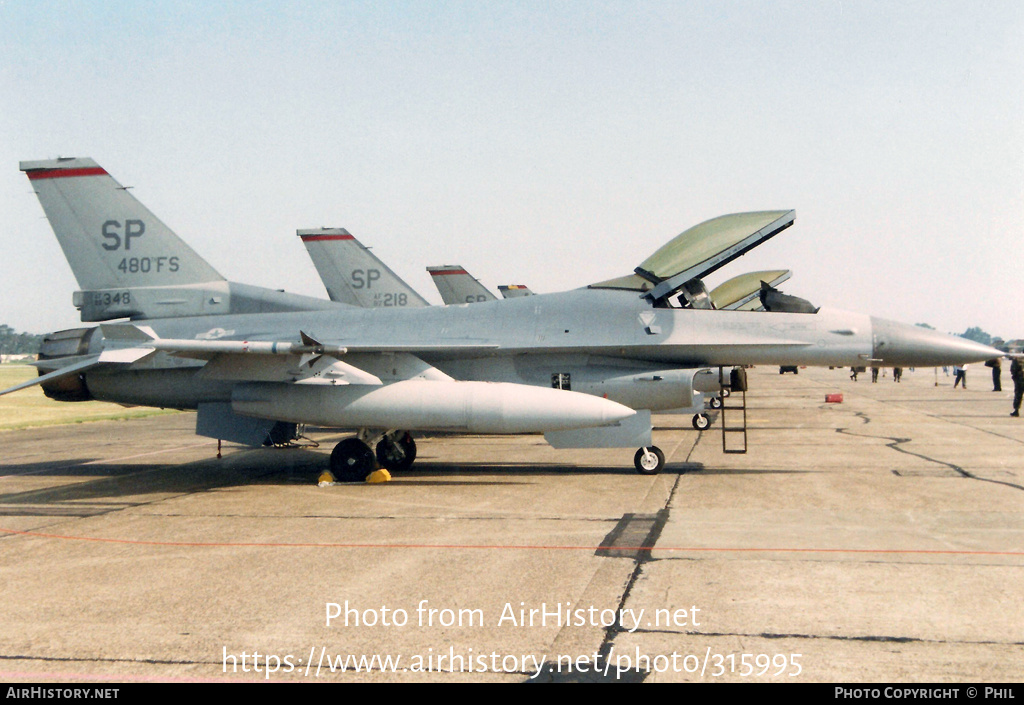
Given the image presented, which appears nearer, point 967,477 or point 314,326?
point 967,477

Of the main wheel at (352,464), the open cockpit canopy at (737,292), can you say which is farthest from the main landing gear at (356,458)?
the open cockpit canopy at (737,292)

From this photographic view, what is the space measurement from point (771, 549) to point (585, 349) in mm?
5188

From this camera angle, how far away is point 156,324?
40.8 feet

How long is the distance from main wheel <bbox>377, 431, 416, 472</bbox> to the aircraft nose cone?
22.4 feet

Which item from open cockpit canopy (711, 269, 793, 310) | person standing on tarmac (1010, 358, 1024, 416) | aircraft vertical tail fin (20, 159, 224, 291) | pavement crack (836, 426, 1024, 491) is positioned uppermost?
aircraft vertical tail fin (20, 159, 224, 291)

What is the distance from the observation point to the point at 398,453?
1269 centimetres

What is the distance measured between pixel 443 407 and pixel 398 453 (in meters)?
2.64

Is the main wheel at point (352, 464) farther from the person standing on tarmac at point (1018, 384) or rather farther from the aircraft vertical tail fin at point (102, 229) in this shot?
the person standing on tarmac at point (1018, 384)

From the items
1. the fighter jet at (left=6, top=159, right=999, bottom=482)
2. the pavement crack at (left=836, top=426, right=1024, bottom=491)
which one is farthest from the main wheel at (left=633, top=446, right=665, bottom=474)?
the pavement crack at (left=836, top=426, right=1024, bottom=491)

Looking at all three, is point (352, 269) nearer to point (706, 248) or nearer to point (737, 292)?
point (737, 292)

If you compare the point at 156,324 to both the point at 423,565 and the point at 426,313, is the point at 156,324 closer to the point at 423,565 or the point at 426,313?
the point at 426,313

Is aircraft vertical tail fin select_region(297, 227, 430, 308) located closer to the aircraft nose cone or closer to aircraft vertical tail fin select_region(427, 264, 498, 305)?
aircraft vertical tail fin select_region(427, 264, 498, 305)

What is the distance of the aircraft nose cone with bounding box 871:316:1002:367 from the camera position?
1105 centimetres
